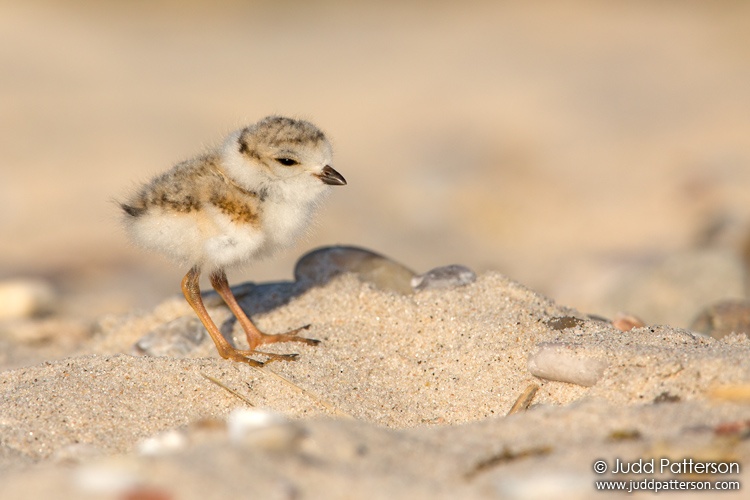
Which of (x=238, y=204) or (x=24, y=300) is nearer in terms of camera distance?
(x=238, y=204)

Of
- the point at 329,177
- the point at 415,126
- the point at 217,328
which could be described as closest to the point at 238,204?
the point at 329,177

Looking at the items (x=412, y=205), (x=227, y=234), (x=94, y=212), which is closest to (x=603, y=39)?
(x=412, y=205)

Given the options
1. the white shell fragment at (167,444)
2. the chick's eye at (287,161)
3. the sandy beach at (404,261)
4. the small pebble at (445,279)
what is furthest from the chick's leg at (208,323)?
the white shell fragment at (167,444)

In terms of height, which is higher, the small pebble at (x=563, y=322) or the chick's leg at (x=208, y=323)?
the small pebble at (x=563, y=322)

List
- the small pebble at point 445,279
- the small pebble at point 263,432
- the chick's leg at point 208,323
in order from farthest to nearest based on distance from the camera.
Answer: the small pebble at point 445,279 → the chick's leg at point 208,323 → the small pebble at point 263,432

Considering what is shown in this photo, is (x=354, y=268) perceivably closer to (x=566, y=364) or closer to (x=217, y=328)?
(x=217, y=328)

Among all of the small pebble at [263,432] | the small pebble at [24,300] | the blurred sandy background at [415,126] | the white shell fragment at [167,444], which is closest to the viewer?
the small pebble at [263,432]

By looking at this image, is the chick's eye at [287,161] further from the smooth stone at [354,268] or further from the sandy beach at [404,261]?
the smooth stone at [354,268]

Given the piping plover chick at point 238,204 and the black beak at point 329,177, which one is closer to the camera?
the piping plover chick at point 238,204
